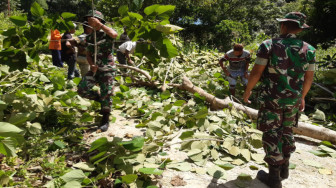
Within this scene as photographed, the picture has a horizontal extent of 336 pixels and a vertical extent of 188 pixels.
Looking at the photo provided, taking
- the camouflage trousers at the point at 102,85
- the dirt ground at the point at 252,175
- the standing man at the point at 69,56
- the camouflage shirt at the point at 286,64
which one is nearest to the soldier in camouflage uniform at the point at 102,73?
the camouflage trousers at the point at 102,85

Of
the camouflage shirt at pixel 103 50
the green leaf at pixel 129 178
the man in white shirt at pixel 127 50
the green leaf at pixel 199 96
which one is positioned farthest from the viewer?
the man in white shirt at pixel 127 50

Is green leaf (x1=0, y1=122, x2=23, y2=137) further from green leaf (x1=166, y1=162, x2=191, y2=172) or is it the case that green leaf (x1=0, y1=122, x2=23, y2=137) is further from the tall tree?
the tall tree

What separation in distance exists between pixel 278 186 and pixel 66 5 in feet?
138

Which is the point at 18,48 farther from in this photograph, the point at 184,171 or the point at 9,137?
the point at 184,171

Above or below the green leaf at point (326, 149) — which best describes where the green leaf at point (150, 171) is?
above

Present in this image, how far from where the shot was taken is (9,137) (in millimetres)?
1369

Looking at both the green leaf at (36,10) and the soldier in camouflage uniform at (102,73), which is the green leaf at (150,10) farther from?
the soldier in camouflage uniform at (102,73)

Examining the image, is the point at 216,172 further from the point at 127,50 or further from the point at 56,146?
the point at 127,50

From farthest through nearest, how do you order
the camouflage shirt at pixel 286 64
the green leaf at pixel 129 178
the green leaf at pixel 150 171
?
1. the camouflage shirt at pixel 286 64
2. the green leaf at pixel 150 171
3. the green leaf at pixel 129 178

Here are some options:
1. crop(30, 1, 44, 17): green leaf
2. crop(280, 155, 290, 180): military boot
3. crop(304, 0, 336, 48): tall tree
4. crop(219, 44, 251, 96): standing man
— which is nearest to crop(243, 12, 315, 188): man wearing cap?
crop(280, 155, 290, 180): military boot

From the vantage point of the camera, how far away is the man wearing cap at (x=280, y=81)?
7.66 feet

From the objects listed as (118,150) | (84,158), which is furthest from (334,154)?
(84,158)

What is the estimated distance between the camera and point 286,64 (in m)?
2.33

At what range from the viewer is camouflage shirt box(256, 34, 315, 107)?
233cm
